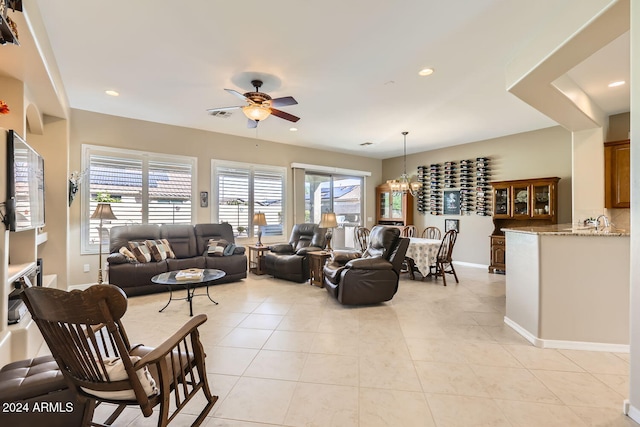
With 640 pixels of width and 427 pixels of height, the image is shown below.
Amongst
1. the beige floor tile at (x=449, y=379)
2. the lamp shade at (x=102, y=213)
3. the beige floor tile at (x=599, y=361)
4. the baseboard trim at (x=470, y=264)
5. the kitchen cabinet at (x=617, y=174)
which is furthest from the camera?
the baseboard trim at (x=470, y=264)

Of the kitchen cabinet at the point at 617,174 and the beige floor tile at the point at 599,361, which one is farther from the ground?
the kitchen cabinet at the point at 617,174

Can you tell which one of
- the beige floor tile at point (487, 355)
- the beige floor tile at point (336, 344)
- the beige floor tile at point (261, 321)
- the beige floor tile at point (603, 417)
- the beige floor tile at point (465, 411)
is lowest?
the beige floor tile at point (603, 417)

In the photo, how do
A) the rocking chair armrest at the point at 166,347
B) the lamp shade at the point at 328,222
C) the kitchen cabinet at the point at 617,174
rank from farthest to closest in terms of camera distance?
the lamp shade at the point at 328,222
the kitchen cabinet at the point at 617,174
the rocking chair armrest at the point at 166,347

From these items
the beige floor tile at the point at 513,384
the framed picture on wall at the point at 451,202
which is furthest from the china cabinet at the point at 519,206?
the beige floor tile at the point at 513,384

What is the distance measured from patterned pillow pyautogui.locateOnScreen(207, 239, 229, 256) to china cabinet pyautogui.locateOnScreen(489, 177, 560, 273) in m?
5.23

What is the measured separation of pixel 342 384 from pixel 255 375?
678mm

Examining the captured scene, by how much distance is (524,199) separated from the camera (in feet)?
19.4

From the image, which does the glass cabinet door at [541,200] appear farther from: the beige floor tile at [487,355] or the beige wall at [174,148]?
the beige wall at [174,148]

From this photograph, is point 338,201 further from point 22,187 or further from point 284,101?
point 22,187

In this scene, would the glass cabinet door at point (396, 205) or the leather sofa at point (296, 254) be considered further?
the glass cabinet door at point (396, 205)

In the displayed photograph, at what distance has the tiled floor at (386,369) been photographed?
1882mm

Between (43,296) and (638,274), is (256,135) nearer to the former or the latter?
(43,296)

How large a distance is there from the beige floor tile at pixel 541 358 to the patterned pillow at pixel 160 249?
15.9ft

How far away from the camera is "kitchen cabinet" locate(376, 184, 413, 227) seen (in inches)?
323
